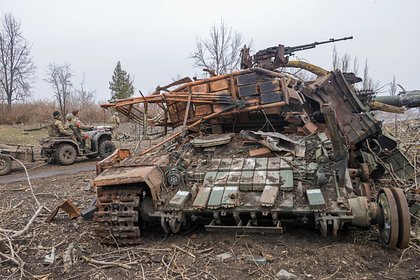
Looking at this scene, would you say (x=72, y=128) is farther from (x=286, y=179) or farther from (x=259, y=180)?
(x=286, y=179)

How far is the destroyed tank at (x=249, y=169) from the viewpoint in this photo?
4.59 metres

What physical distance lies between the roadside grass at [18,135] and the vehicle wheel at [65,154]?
22.1 ft

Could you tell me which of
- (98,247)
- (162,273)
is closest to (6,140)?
(98,247)

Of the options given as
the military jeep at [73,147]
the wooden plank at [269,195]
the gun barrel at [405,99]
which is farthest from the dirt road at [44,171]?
the gun barrel at [405,99]

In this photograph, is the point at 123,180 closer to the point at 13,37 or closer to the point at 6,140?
the point at 6,140

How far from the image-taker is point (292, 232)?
203 inches

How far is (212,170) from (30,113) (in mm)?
25107

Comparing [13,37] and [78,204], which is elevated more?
[13,37]

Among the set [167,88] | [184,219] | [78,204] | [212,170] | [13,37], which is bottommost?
[78,204]

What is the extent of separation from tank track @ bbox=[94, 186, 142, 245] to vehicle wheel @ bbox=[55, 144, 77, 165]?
9.35 metres

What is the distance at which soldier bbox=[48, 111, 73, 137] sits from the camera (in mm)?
13328

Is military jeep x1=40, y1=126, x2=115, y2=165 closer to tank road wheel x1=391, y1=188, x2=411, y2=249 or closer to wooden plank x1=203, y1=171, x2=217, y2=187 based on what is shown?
wooden plank x1=203, y1=171, x2=217, y2=187

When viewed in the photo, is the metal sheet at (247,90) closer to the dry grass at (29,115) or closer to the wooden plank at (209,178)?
the wooden plank at (209,178)

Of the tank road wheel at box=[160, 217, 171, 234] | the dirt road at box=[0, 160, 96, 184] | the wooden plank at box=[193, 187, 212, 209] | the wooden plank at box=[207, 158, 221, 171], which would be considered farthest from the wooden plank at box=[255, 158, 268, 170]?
the dirt road at box=[0, 160, 96, 184]
